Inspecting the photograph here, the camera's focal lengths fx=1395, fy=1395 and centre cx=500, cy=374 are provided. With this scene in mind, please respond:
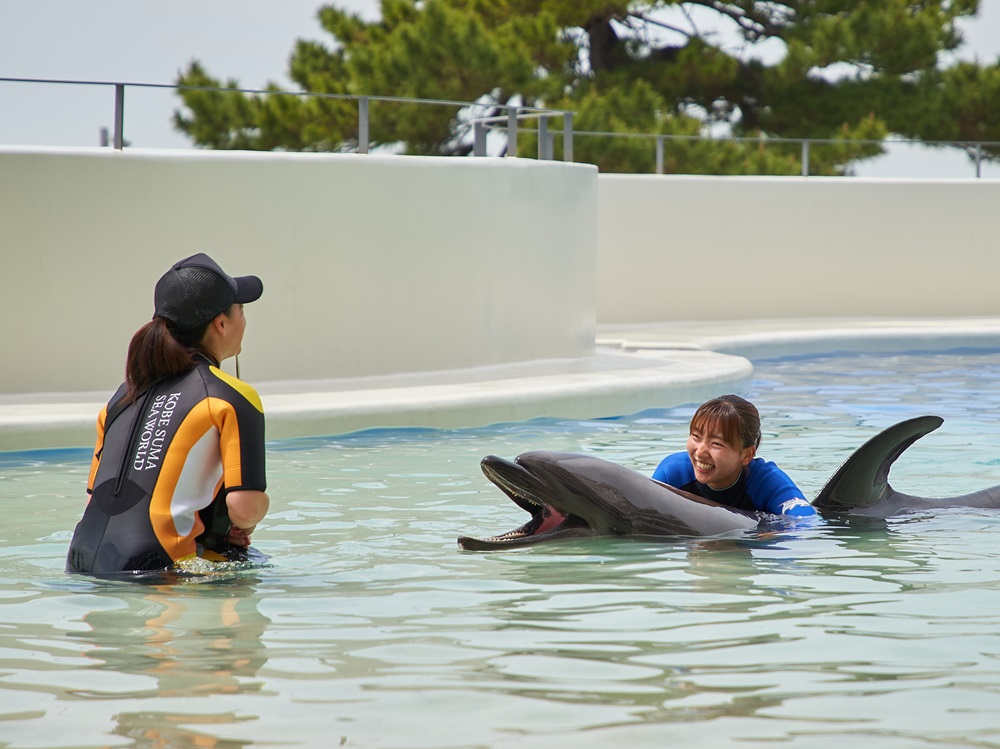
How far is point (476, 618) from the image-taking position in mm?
4355

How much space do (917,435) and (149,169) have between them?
20.9 feet

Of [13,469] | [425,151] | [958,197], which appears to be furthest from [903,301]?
[13,469]

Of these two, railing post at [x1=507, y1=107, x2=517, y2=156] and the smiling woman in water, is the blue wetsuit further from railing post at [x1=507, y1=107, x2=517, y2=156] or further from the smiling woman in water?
railing post at [x1=507, y1=107, x2=517, y2=156]

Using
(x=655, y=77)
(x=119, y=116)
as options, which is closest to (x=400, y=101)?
(x=119, y=116)

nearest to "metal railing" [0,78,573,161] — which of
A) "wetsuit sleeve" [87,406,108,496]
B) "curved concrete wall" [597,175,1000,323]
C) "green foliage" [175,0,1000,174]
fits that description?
"curved concrete wall" [597,175,1000,323]

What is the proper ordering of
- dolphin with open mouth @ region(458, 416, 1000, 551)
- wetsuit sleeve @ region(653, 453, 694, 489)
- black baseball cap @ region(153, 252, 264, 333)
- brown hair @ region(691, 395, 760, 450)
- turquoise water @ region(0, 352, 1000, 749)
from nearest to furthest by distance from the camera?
turquoise water @ region(0, 352, 1000, 749)
black baseball cap @ region(153, 252, 264, 333)
dolphin with open mouth @ region(458, 416, 1000, 551)
brown hair @ region(691, 395, 760, 450)
wetsuit sleeve @ region(653, 453, 694, 489)

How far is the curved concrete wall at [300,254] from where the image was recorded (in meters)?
9.68

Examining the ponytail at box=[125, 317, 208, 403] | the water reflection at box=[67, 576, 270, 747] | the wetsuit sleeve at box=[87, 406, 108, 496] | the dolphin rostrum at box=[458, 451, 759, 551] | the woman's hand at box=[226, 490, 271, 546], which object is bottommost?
the water reflection at box=[67, 576, 270, 747]

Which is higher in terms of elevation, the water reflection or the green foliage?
the green foliage

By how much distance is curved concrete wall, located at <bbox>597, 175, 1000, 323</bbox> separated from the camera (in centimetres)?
1744

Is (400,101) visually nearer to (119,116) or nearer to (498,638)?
(119,116)

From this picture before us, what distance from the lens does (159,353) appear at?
4.36 m

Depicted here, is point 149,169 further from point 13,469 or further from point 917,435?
point 917,435

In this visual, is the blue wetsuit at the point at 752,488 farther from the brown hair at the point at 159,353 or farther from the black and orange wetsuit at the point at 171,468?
the brown hair at the point at 159,353
